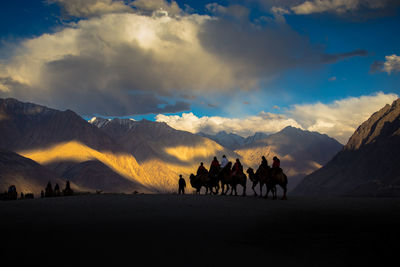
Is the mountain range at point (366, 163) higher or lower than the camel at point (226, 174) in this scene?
higher

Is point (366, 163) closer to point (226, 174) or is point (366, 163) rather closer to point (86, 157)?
point (86, 157)

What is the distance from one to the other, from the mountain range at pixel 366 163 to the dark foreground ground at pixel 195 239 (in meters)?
99.2

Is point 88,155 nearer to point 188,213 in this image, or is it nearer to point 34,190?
point 34,190

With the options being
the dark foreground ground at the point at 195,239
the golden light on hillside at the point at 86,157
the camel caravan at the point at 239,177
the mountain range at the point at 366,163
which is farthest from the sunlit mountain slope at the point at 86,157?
the dark foreground ground at the point at 195,239

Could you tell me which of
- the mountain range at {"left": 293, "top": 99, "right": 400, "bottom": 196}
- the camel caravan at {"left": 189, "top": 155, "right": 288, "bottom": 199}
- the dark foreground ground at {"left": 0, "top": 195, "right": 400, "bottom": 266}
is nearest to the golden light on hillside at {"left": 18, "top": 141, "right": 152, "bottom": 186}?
the mountain range at {"left": 293, "top": 99, "right": 400, "bottom": 196}

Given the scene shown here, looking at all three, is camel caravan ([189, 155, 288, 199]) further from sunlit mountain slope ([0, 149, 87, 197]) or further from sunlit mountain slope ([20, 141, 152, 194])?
sunlit mountain slope ([20, 141, 152, 194])

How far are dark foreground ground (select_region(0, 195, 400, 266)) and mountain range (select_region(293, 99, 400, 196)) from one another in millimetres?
99249

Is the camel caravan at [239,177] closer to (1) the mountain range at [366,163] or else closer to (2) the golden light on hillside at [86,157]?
(1) the mountain range at [366,163]

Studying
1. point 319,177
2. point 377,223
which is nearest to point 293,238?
point 377,223

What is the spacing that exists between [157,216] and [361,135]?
527 ft

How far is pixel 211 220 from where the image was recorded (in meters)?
12.9

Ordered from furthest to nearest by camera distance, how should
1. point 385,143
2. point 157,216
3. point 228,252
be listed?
1. point 385,143
2. point 157,216
3. point 228,252

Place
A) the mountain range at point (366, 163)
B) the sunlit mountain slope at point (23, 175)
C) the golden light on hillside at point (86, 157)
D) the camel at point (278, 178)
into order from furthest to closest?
the golden light on hillside at point (86, 157) → the mountain range at point (366, 163) → the sunlit mountain slope at point (23, 175) → the camel at point (278, 178)

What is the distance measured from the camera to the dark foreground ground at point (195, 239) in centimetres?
800
